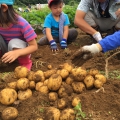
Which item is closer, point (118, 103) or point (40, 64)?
point (118, 103)

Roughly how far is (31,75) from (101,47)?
2.82 ft

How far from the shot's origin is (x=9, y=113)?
5.80 ft

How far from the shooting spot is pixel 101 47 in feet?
8.44

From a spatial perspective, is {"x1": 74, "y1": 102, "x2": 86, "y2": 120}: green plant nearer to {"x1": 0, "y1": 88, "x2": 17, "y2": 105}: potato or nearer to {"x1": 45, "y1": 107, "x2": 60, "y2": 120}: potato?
{"x1": 45, "y1": 107, "x2": 60, "y2": 120}: potato

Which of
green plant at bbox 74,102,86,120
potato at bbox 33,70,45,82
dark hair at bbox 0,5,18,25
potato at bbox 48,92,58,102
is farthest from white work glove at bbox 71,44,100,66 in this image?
dark hair at bbox 0,5,18,25

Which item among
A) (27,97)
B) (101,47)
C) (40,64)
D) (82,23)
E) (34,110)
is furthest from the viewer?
(82,23)

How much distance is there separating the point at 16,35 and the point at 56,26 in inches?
63.4

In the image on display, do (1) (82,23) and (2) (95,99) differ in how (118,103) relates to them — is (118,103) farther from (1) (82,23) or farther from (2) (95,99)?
(1) (82,23)

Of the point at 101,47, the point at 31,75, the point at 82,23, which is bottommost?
the point at 31,75

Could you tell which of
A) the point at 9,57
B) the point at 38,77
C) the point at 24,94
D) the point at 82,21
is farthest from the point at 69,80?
the point at 82,21

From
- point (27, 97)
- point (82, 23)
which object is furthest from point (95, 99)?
point (82, 23)

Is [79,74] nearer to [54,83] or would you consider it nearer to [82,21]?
[54,83]

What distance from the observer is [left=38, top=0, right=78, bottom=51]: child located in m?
4.67

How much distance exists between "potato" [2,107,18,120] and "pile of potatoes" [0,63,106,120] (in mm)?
138
